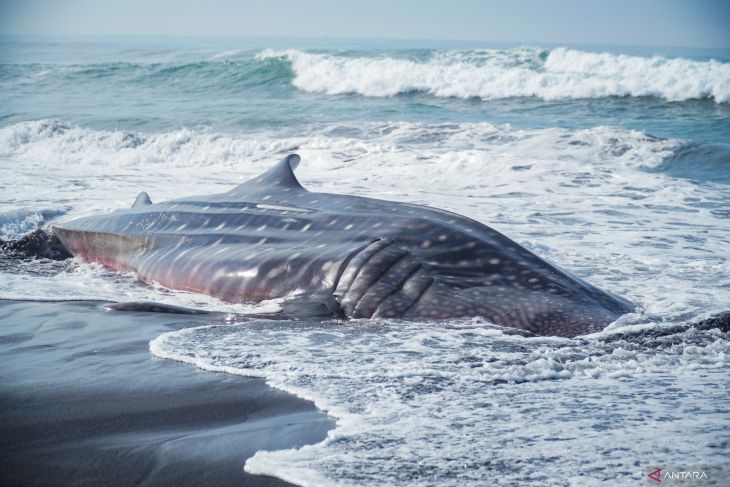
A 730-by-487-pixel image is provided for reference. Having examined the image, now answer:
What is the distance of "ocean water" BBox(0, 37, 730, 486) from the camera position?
112 inches

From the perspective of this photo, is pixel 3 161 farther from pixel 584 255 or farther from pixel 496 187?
pixel 584 255

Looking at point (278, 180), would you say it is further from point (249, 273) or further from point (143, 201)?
point (143, 201)

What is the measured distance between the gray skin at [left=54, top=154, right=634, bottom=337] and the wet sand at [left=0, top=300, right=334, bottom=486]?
3.56 feet

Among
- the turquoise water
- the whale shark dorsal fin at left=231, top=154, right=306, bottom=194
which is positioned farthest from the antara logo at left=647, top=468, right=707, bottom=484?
the turquoise water

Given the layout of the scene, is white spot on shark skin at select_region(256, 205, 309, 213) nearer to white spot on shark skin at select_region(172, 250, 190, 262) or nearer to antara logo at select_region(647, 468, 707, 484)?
white spot on shark skin at select_region(172, 250, 190, 262)

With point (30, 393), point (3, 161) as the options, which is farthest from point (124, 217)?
point (3, 161)

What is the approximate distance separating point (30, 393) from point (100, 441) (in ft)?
2.36

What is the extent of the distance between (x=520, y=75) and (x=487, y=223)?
75.3 ft

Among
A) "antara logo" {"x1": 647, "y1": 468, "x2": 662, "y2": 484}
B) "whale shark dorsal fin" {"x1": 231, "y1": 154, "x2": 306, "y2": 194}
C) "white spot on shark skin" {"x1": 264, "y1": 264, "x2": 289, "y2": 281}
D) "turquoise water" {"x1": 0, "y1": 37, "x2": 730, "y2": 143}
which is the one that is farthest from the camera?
"turquoise water" {"x1": 0, "y1": 37, "x2": 730, "y2": 143}

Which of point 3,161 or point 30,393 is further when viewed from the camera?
point 3,161

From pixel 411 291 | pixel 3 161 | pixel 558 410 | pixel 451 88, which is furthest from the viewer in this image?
pixel 451 88

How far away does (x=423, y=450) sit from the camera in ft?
9.10

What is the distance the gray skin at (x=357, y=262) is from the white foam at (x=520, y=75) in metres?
23.1

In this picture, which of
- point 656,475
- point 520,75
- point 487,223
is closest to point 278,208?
point 487,223
